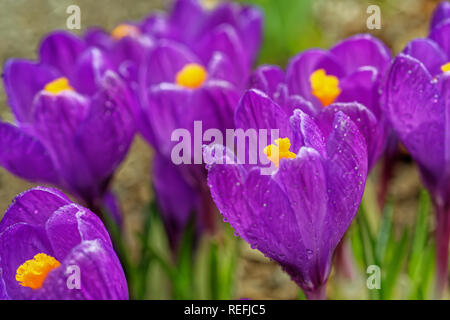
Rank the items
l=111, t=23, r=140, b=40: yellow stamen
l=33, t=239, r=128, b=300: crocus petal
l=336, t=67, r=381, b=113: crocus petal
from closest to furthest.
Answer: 1. l=33, t=239, r=128, b=300: crocus petal
2. l=336, t=67, r=381, b=113: crocus petal
3. l=111, t=23, r=140, b=40: yellow stamen

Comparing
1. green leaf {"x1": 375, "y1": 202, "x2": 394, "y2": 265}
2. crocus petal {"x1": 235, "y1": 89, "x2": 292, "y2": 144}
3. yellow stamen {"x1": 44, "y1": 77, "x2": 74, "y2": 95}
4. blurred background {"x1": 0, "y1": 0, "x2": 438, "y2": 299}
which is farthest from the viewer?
blurred background {"x1": 0, "y1": 0, "x2": 438, "y2": 299}

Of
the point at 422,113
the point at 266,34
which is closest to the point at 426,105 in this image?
the point at 422,113

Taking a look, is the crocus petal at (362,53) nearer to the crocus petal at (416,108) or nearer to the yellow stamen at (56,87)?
the crocus petal at (416,108)

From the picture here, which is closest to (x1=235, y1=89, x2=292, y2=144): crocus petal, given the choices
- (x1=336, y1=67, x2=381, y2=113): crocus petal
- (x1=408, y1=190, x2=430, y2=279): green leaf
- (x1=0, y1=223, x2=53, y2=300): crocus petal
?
(x1=336, y1=67, x2=381, y2=113): crocus petal

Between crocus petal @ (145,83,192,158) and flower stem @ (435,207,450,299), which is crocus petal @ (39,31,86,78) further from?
flower stem @ (435,207,450,299)

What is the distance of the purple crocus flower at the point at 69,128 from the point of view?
2.80ft

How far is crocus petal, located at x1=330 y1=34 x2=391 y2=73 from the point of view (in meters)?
0.84

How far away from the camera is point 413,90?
715mm

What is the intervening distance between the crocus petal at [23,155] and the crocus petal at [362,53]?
1.40 feet

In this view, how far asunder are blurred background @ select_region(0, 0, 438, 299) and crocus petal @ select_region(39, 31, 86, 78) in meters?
0.58

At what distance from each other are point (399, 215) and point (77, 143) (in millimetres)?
981

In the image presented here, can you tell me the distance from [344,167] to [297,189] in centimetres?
5

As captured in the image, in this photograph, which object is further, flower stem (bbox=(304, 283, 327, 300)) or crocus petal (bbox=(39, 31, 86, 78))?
crocus petal (bbox=(39, 31, 86, 78))

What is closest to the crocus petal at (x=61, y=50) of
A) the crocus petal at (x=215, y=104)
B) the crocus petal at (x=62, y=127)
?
the crocus petal at (x=62, y=127)
